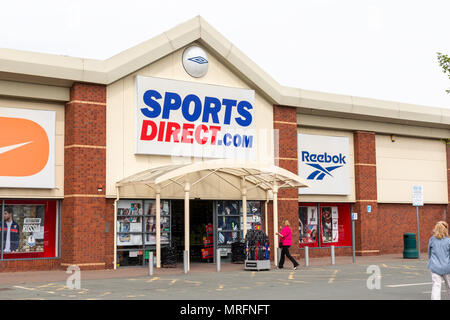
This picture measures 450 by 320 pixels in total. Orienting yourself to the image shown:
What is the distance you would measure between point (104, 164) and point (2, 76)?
466cm

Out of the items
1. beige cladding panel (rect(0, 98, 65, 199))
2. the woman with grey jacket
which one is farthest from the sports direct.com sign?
the woman with grey jacket

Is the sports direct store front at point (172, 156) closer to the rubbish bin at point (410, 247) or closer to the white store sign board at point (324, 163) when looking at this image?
the white store sign board at point (324, 163)

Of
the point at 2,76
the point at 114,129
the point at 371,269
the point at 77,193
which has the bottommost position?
the point at 371,269

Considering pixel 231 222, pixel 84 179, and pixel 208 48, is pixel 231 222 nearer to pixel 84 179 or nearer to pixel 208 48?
pixel 84 179

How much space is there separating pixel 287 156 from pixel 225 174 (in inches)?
129

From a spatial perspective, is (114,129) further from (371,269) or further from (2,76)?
(371,269)

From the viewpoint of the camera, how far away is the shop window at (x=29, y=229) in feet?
69.8

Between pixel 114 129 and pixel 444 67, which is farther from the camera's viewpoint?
pixel 444 67

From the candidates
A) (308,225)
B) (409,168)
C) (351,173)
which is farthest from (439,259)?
(409,168)

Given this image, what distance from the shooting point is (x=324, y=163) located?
29188 millimetres

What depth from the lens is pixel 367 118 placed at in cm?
3028
